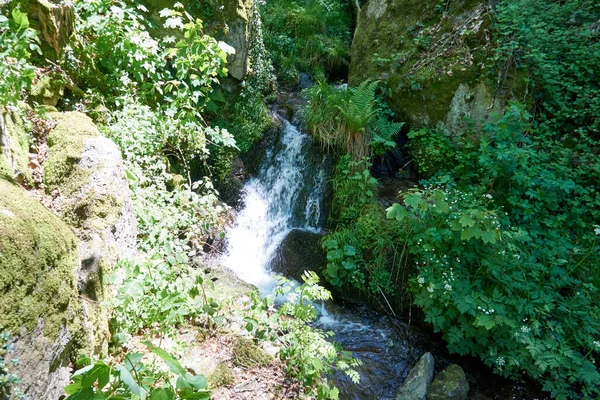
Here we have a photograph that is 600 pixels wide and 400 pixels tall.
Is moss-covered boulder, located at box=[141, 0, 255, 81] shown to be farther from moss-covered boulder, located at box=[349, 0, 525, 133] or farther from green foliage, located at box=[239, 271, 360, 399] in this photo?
green foliage, located at box=[239, 271, 360, 399]

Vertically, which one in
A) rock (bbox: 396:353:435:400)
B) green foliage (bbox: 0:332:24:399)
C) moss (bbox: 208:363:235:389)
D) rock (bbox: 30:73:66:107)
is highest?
rock (bbox: 30:73:66:107)

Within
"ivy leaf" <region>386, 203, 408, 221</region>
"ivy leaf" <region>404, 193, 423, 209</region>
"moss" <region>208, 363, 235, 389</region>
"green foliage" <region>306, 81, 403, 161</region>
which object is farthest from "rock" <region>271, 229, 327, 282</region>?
"moss" <region>208, 363, 235, 389</region>

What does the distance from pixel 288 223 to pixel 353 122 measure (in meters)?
2.10

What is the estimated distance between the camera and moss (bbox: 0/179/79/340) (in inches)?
67.8

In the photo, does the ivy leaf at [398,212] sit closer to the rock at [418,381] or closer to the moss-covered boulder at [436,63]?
the rock at [418,381]

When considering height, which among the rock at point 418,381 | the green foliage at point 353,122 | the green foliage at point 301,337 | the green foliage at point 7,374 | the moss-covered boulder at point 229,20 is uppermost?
the moss-covered boulder at point 229,20

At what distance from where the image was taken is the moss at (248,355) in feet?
10.3

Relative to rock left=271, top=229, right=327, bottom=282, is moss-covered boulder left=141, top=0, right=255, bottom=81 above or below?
above

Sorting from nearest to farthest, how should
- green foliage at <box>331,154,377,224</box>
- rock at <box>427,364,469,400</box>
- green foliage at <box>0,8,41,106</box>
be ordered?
green foliage at <box>0,8,41,106</box>, rock at <box>427,364,469,400</box>, green foliage at <box>331,154,377,224</box>

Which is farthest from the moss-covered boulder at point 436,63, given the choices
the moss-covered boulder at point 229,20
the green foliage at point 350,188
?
the moss-covered boulder at point 229,20

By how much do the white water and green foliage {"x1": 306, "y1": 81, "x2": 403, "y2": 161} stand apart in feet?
1.68

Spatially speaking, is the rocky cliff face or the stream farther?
the stream

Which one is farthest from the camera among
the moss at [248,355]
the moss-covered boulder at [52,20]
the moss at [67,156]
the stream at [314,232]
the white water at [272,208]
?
Result: the white water at [272,208]

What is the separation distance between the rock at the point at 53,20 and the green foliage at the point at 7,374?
360cm
